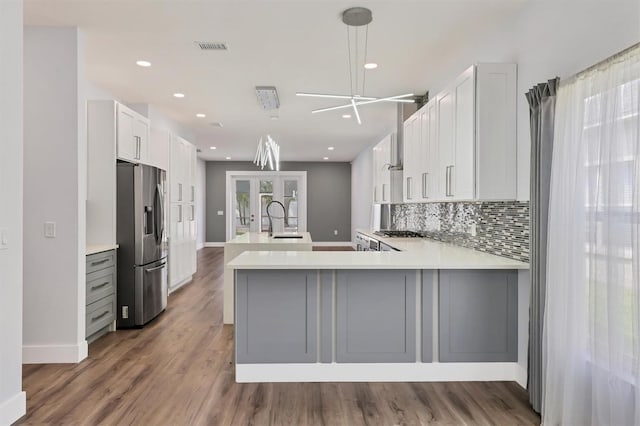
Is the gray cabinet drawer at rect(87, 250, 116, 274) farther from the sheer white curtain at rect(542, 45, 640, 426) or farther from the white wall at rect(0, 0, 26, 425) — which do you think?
the sheer white curtain at rect(542, 45, 640, 426)

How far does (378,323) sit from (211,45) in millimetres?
2728

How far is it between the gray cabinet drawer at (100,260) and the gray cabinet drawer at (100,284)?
1.6 inches

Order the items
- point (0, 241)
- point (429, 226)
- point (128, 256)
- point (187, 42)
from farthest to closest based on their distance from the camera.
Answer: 1. point (429, 226)
2. point (128, 256)
3. point (187, 42)
4. point (0, 241)

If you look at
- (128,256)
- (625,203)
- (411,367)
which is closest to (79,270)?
(128,256)

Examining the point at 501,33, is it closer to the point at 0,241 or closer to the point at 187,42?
the point at 187,42

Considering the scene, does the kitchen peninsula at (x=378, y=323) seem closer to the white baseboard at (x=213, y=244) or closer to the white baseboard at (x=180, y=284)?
the white baseboard at (x=180, y=284)

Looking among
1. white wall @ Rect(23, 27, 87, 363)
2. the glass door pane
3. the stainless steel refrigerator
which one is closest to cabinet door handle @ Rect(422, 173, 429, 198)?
the stainless steel refrigerator

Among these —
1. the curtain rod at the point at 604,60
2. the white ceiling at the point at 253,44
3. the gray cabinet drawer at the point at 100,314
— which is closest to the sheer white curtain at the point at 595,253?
the curtain rod at the point at 604,60

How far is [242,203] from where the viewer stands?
12.3 meters

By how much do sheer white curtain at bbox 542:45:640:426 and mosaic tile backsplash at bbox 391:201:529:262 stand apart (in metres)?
0.56

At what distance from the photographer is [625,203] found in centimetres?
184

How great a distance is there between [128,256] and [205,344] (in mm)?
1295

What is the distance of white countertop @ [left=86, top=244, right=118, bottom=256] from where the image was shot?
368 centimetres

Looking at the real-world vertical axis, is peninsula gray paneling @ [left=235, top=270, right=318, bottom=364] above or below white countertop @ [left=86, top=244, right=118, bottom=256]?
below
